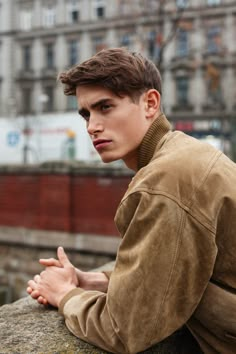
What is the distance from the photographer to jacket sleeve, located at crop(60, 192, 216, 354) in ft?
4.37

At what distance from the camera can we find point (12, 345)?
1540 mm

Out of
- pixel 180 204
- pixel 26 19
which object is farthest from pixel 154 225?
pixel 26 19

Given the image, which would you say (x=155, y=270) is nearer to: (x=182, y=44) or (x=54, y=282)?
(x=54, y=282)

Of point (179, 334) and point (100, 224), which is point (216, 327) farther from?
point (100, 224)

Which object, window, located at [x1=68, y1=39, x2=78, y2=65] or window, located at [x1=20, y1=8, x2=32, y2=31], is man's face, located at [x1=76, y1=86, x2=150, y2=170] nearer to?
window, located at [x1=68, y1=39, x2=78, y2=65]

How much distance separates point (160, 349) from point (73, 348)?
0.32m

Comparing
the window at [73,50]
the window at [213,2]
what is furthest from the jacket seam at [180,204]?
the window at [73,50]

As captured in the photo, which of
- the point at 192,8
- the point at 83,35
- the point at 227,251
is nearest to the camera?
the point at 227,251

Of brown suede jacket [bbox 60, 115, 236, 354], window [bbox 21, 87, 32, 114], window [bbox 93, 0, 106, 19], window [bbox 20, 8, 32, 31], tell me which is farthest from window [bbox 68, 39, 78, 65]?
brown suede jacket [bbox 60, 115, 236, 354]

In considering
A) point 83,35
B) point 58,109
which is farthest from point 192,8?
point 58,109

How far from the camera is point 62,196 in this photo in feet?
33.6

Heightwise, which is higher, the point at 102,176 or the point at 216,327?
the point at 216,327

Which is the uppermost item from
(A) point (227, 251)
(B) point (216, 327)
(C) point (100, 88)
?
(C) point (100, 88)

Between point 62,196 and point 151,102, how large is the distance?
28.5ft
